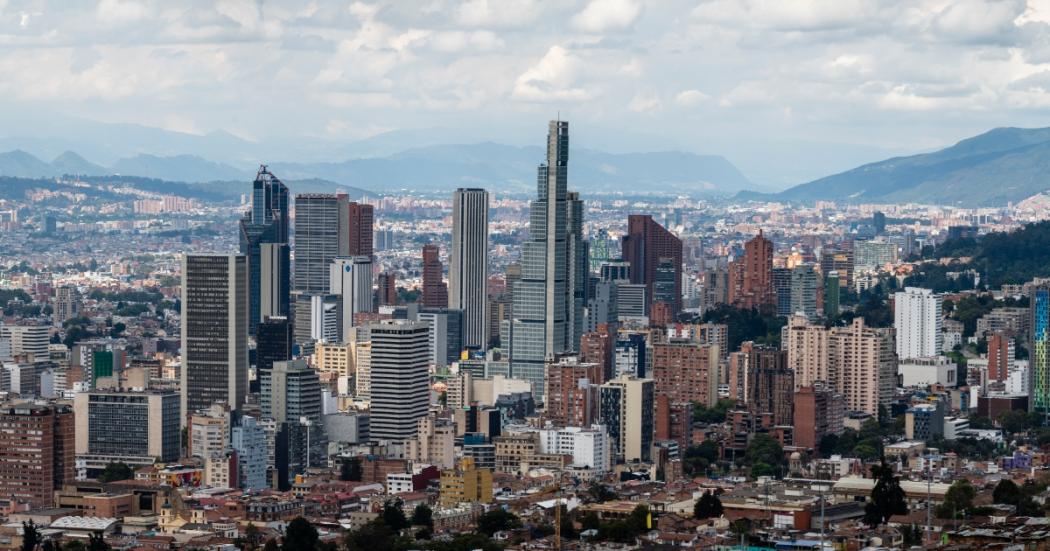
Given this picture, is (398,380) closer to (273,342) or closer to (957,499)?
(273,342)

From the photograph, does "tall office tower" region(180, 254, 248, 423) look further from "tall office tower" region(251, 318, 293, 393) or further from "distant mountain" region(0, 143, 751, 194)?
"distant mountain" region(0, 143, 751, 194)

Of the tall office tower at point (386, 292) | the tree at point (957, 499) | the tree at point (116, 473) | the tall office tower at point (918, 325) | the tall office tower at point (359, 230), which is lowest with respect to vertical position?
the tree at point (116, 473)

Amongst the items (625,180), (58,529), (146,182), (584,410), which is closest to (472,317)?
(584,410)

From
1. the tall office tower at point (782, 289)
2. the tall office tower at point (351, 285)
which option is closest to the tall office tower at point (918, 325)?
the tall office tower at point (782, 289)

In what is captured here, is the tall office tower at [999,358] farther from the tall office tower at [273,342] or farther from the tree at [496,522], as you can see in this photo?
the tree at [496,522]

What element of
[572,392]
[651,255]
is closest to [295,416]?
[572,392]
